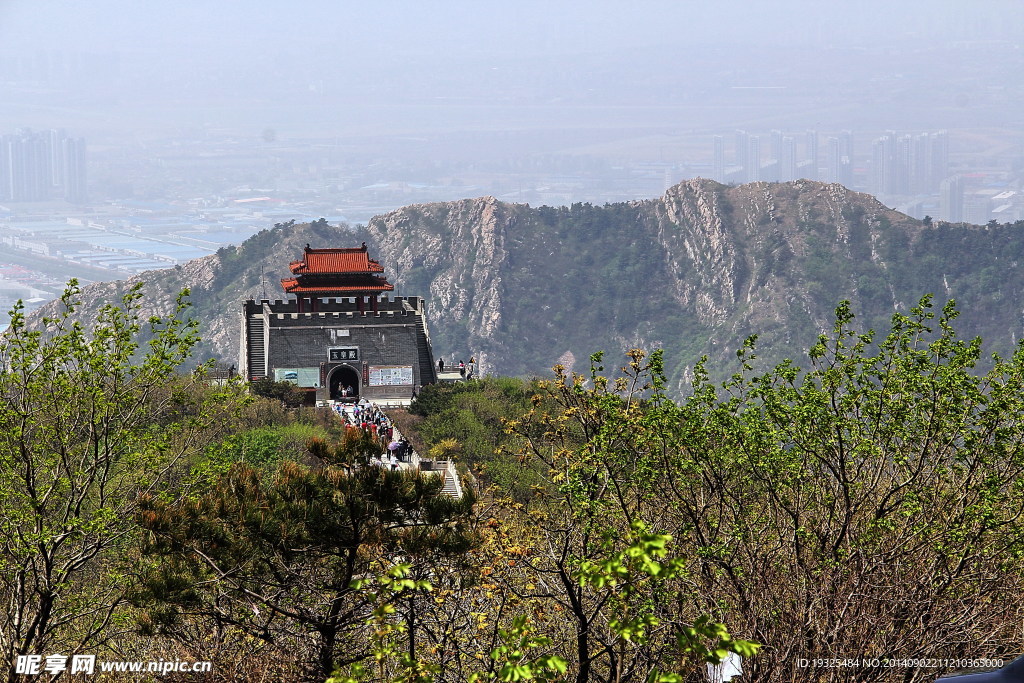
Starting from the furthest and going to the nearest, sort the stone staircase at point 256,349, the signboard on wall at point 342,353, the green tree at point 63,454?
the stone staircase at point 256,349, the signboard on wall at point 342,353, the green tree at point 63,454

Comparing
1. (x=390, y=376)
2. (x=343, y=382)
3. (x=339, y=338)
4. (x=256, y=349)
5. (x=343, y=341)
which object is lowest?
(x=343, y=382)

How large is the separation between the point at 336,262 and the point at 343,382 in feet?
18.7

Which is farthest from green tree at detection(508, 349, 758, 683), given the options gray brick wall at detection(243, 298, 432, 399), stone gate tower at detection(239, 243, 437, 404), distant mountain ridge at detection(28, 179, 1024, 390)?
distant mountain ridge at detection(28, 179, 1024, 390)

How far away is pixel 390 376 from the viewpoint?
5450cm

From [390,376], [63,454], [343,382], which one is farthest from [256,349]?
[63,454]

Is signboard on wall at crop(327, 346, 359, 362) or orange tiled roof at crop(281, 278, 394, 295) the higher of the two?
orange tiled roof at crop(281, 278, 394, 295)

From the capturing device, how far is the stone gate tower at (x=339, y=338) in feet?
178

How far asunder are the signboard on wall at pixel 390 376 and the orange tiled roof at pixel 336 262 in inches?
188

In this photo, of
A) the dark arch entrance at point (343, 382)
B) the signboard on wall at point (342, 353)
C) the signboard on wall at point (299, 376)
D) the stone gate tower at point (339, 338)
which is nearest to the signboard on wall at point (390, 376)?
the stone gate tower at point (339, 338)

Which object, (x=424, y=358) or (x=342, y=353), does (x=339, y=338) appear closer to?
(x=342, y=353)

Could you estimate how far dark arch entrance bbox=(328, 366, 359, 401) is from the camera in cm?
5434

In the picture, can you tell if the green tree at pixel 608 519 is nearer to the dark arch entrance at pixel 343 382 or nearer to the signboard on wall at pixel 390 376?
the signboard on wall at pixel 390 376

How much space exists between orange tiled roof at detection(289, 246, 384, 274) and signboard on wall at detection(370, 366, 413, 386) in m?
4.78

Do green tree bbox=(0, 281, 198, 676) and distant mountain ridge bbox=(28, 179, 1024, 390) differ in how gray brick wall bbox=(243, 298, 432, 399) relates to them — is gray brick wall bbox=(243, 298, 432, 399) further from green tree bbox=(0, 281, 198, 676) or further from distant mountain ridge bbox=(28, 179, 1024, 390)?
distant mountain ridge bbox=(28, 179, 1024, 390)
